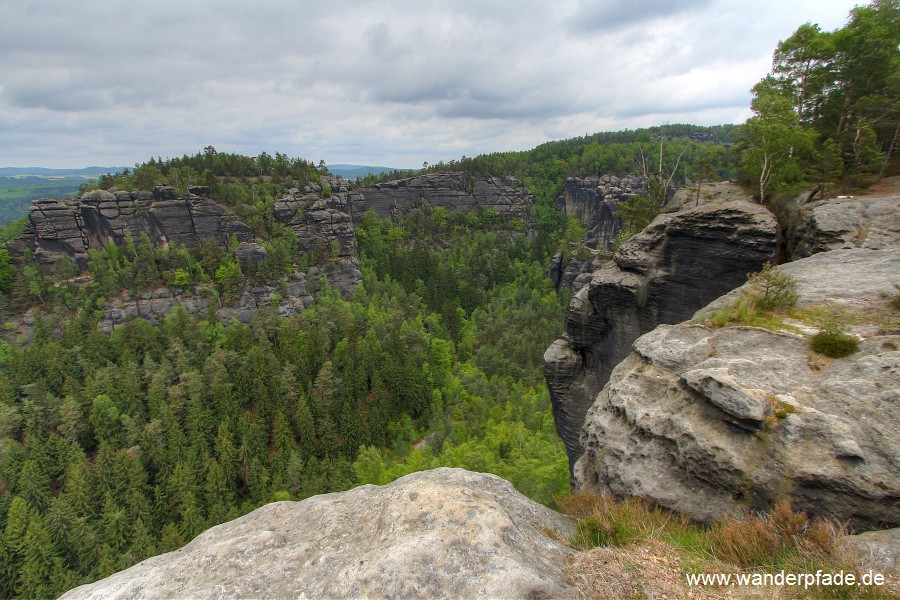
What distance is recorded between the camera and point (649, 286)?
56.4 ft

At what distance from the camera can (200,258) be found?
69125 mm

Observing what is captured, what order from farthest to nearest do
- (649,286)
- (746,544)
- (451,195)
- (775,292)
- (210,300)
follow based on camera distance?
1. (451,195)
2. (210,300)
3. (649,286)
4. (775,292)
5. (746,544)

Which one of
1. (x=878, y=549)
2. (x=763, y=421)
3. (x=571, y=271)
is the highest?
(x=763, y=421)

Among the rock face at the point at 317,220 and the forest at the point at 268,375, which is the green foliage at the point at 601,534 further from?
the rock face at the point at 317,220

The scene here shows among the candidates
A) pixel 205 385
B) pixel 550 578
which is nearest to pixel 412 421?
pixel 205 385

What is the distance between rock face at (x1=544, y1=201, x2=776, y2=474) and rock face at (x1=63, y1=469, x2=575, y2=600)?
39.6ft

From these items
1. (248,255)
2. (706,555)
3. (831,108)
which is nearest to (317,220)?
(248,255)

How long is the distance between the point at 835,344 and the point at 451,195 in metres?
119

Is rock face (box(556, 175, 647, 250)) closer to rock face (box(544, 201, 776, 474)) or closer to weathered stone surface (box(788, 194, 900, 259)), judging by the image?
rock face (box(544, 201, 776, 474))

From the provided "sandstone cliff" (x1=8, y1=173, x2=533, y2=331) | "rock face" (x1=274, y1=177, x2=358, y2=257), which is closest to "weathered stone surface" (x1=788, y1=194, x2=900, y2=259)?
"sandstone cliff" (x1=8, y1=173, x2=533, y2=331)

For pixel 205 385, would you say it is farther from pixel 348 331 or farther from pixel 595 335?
pixel 595 335

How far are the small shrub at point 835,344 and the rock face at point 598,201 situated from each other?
76.8 m

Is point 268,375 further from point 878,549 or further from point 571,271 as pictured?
point 571,271

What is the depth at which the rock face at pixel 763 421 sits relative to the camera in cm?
682
